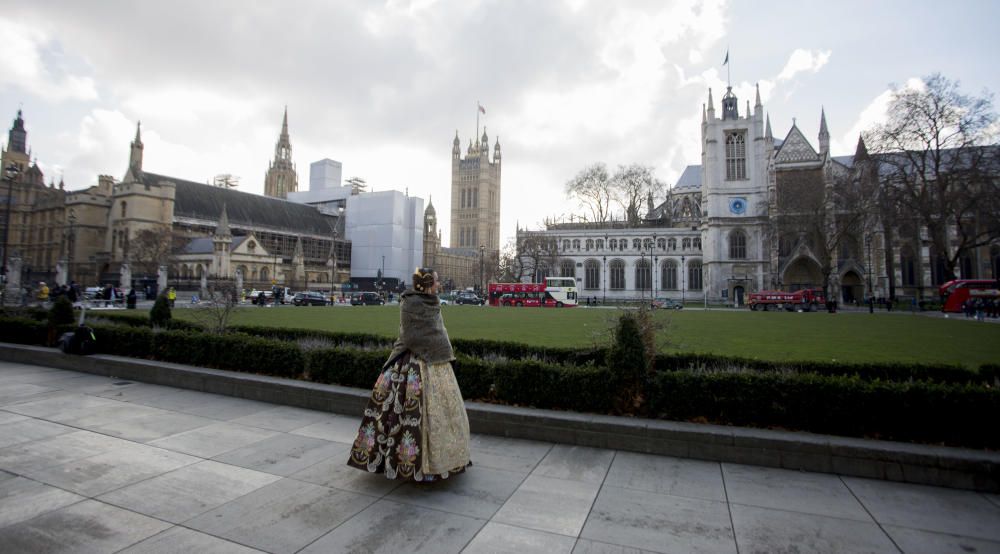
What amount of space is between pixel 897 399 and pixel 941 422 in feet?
1.33

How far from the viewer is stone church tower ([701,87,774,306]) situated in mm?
55125

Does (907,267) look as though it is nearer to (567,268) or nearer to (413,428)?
(567,268)

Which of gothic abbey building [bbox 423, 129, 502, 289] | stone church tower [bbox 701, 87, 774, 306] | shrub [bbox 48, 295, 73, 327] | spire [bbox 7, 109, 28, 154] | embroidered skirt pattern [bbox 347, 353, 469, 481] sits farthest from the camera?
gothic abbey building [bbox 423, 129, 502, 289]

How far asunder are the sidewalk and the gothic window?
61159mm

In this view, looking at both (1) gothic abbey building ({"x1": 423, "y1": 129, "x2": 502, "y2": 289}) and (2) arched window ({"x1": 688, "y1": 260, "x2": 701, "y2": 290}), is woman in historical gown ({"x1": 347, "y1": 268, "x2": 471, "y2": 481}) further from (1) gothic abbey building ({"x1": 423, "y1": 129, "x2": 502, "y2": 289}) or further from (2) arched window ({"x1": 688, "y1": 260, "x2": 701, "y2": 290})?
(1) gothic abbey building ({"x1": 423, "y1": 129, "x2": 502, "y2": 289})

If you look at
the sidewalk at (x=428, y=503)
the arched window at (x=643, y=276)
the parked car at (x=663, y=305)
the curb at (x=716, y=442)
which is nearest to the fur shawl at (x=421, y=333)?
the sidewalk at (x=428, y=503)

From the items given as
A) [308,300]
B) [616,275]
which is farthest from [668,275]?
[308,300]

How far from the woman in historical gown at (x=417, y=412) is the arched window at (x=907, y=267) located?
6222 centimetres

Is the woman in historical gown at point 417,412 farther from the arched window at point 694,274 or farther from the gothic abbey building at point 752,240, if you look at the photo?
the arched window at point 694,274

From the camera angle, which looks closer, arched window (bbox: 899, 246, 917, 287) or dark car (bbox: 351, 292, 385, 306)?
dark car (bbox: 351, 292, 385, 306)

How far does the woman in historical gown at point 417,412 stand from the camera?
396 cm

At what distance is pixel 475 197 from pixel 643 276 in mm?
68865

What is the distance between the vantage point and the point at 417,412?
13.0 feet

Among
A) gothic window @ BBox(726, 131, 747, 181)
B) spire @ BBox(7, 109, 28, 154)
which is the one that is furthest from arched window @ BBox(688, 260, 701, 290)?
spire @ BBox(7, 109, 28, 154)
